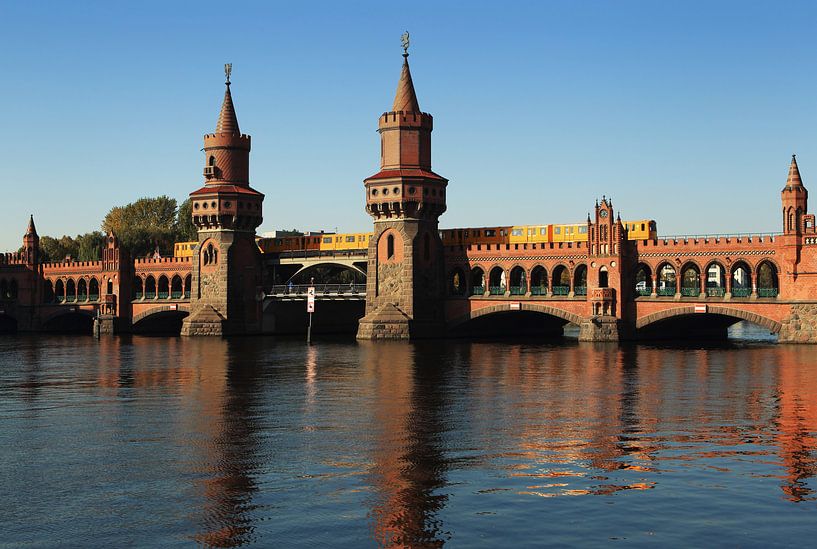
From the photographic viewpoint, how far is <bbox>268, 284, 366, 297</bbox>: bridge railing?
97.2 metres

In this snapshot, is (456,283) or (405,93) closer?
(405,93)

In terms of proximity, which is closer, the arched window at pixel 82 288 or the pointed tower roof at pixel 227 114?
the pointed tower roof at pixel 227 114

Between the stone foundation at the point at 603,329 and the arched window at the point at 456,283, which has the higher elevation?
the arched window at the point at 456,283

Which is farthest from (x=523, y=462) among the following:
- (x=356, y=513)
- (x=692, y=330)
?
(x=692, y=330)

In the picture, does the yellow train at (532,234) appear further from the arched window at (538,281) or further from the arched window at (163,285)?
the arched window at (163,285)

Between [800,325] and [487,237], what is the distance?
31835 millimetres

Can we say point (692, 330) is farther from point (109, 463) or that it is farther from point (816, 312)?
point (109, 463)

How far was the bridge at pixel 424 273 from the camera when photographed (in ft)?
251

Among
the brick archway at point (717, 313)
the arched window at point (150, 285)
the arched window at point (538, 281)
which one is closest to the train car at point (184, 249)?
the arched window at point (150, 285)

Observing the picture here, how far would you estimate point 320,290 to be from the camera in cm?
10475

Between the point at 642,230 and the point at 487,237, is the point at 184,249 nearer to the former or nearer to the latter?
the point at 487,237

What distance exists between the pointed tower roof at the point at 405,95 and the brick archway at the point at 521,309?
19593 mm

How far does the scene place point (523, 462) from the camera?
2578 centimetres

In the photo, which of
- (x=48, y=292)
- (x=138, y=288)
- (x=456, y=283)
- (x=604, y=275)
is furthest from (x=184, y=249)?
(x=604, y=275)
